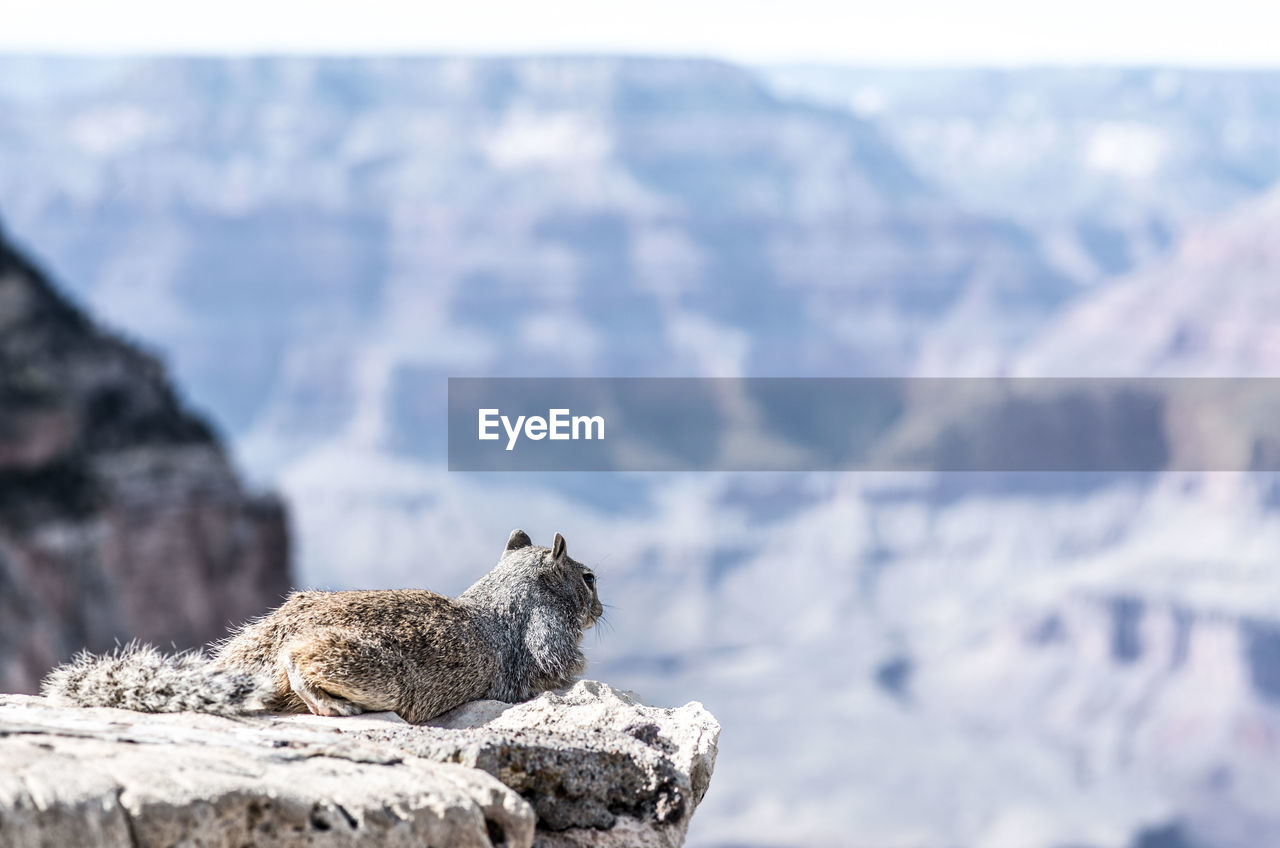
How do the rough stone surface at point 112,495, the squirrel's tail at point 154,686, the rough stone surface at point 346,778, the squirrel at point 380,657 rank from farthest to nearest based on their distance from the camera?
the rough stone surface at point 112,495 < the squirrel at point 380,657 < the squirrel's tail at point 154,686 < the rough stone surface at point 346,778

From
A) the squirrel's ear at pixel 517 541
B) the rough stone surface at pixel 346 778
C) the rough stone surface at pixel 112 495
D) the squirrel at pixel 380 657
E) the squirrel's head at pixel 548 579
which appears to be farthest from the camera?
the rough stone surface at pixel 112 495

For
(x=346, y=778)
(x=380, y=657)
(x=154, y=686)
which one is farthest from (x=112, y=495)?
(x=346, y=778)

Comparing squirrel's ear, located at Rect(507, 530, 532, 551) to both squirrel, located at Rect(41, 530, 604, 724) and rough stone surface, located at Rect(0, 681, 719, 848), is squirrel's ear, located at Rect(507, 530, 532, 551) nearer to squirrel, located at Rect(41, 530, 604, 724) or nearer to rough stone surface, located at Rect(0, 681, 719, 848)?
squirrel, located at Rect(41, 530, 604, 724)

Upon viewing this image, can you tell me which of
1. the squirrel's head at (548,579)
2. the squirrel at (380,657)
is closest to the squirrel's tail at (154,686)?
the squirrel at (380,657)

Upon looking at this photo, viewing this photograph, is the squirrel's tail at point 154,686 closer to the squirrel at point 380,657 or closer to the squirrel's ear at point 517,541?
the squirrel at point 380,657

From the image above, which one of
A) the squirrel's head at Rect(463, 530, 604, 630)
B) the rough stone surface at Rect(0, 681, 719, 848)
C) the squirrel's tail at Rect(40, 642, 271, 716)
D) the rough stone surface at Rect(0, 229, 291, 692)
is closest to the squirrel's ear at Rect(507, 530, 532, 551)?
the squirrel's head at Rect(463, 530, 604, 630)

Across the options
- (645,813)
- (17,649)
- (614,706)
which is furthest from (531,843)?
(17,649)

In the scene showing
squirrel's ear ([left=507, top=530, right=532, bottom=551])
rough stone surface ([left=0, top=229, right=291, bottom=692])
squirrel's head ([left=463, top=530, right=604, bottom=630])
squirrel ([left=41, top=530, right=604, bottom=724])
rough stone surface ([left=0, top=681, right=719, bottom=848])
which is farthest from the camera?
rough stone surface ([left=0, top=229, right=291, bottom=692])

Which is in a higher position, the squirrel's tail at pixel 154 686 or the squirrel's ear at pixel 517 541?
the squirrel's ear at pixel 517 541
